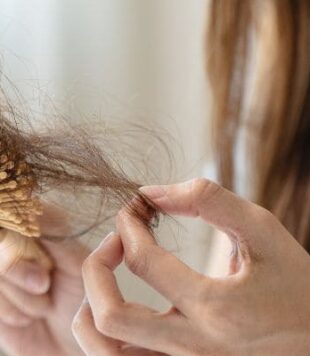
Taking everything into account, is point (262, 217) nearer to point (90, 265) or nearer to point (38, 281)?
point (90, 265)

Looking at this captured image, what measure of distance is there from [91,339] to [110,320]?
45mm

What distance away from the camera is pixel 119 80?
1084 mm

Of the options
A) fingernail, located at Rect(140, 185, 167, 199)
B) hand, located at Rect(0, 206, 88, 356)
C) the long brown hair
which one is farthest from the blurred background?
fingernail, located at Rect(140, 185, 167, 199)

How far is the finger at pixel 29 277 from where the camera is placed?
1.78 feet

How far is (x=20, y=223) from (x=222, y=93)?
1.72ft

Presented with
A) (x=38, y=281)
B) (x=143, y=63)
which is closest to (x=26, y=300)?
(x=38, y=281)

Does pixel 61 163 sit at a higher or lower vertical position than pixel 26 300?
higher

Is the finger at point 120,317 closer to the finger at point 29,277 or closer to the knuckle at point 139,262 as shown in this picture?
the knuckle at point 139,262

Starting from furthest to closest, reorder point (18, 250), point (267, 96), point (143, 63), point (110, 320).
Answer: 1. point (143, 63)
2. point (267, 96)
3. point (18, 250)
4. point (110, 320)

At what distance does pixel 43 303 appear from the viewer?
582mm

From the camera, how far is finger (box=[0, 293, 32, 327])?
1.84 feet

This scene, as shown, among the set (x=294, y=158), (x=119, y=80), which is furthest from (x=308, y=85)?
(x=119, y=80)

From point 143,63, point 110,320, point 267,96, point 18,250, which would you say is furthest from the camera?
point 143,63

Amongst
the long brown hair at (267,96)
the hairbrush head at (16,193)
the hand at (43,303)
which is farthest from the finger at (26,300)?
the long brown hair at (267,96)
